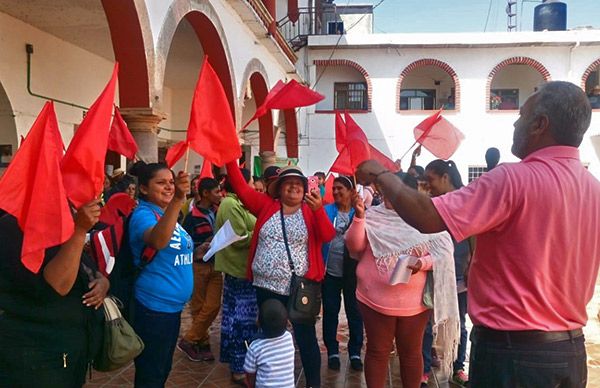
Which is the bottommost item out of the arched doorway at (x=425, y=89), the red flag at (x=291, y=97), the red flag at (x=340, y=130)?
the red flag at (x=340, y=130)

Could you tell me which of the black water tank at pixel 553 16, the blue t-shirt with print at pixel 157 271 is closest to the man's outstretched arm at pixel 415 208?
the blue t-shirt with print at pixel 157 271

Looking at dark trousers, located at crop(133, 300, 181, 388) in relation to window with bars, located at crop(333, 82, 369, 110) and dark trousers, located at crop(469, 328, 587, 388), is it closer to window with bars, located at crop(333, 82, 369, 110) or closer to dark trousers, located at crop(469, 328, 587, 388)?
dark trousers, located at crop(469, 328, 587, 388)

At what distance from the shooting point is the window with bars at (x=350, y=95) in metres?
20.3

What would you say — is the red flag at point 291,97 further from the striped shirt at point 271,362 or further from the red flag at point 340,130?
the striped shirt at point 271,362

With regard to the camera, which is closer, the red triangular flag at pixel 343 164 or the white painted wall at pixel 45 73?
the red triangular flag at pixel 343 164

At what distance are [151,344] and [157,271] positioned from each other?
438 millimetres

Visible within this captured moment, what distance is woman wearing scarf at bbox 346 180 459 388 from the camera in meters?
3.76

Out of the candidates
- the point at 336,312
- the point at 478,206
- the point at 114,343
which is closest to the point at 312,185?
the point at 336,312

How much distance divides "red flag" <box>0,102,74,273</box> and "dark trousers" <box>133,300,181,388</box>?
1198mm

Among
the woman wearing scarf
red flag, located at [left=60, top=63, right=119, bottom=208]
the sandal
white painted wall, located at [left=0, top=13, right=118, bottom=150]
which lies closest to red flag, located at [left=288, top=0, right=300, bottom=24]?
white painted wall, located at [left=0, top=13, right=118, bottom=150]

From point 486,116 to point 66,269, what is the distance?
1884cm

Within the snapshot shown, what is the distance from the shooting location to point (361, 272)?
3.91 m

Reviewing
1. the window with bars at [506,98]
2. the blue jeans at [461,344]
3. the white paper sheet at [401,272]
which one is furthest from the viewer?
the window with bars at [506,98]

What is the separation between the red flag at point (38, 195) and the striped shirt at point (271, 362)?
1.66 metres
